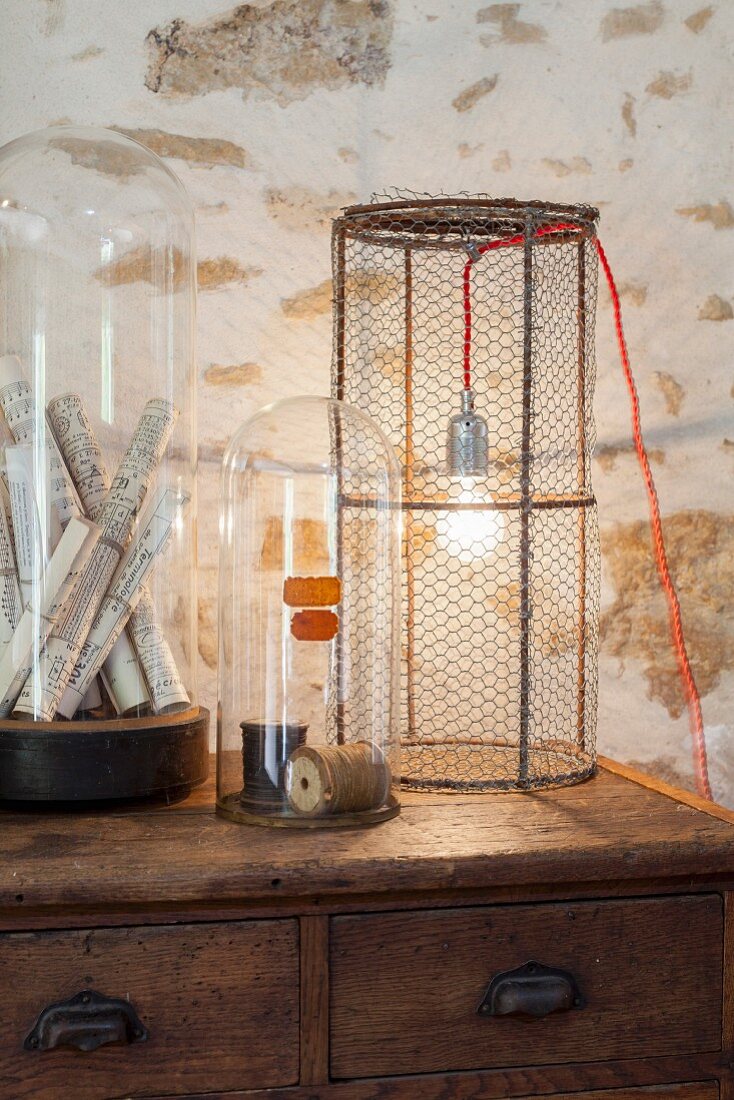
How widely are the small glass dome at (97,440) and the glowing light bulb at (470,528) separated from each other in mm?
367

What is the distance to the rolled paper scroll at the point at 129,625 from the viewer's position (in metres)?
1.30

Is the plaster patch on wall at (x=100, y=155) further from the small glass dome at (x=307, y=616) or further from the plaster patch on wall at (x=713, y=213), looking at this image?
the plaster patch on wall at (x=713, y=213)

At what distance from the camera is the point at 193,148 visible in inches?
65.9

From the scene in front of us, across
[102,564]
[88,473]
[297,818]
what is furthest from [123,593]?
[297,818]

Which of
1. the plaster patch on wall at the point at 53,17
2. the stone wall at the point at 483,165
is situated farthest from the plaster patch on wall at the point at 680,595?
the plaster patch on wall at the point at 53,17

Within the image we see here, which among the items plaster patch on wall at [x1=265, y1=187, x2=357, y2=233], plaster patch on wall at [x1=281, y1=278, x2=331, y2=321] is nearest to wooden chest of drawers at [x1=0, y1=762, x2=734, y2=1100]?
plaster patch on wall at [x1=281, y1=278, x2=331, y2=321]

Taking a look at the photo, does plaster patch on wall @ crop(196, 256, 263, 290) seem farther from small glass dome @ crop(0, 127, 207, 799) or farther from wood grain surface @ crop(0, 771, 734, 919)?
wood grain surface @ crop(0, 771, 734, 919)

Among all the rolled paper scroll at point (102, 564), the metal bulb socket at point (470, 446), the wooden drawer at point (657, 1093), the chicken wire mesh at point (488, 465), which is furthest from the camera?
the chicken wire mesh at point (488, 465)

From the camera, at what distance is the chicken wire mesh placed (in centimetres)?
151

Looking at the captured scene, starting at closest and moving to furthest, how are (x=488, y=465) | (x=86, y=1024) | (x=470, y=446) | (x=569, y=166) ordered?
(x=86, y=1024) < (x=470, y=446) < (x=488, y=465) < (x=569, y=166)

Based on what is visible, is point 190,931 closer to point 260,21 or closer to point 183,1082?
point 183,1082

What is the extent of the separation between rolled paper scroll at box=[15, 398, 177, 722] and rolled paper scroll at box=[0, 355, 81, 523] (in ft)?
0.13

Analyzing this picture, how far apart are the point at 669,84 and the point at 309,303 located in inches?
24.9

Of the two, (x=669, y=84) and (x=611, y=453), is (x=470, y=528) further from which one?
(x=669, y=84)
